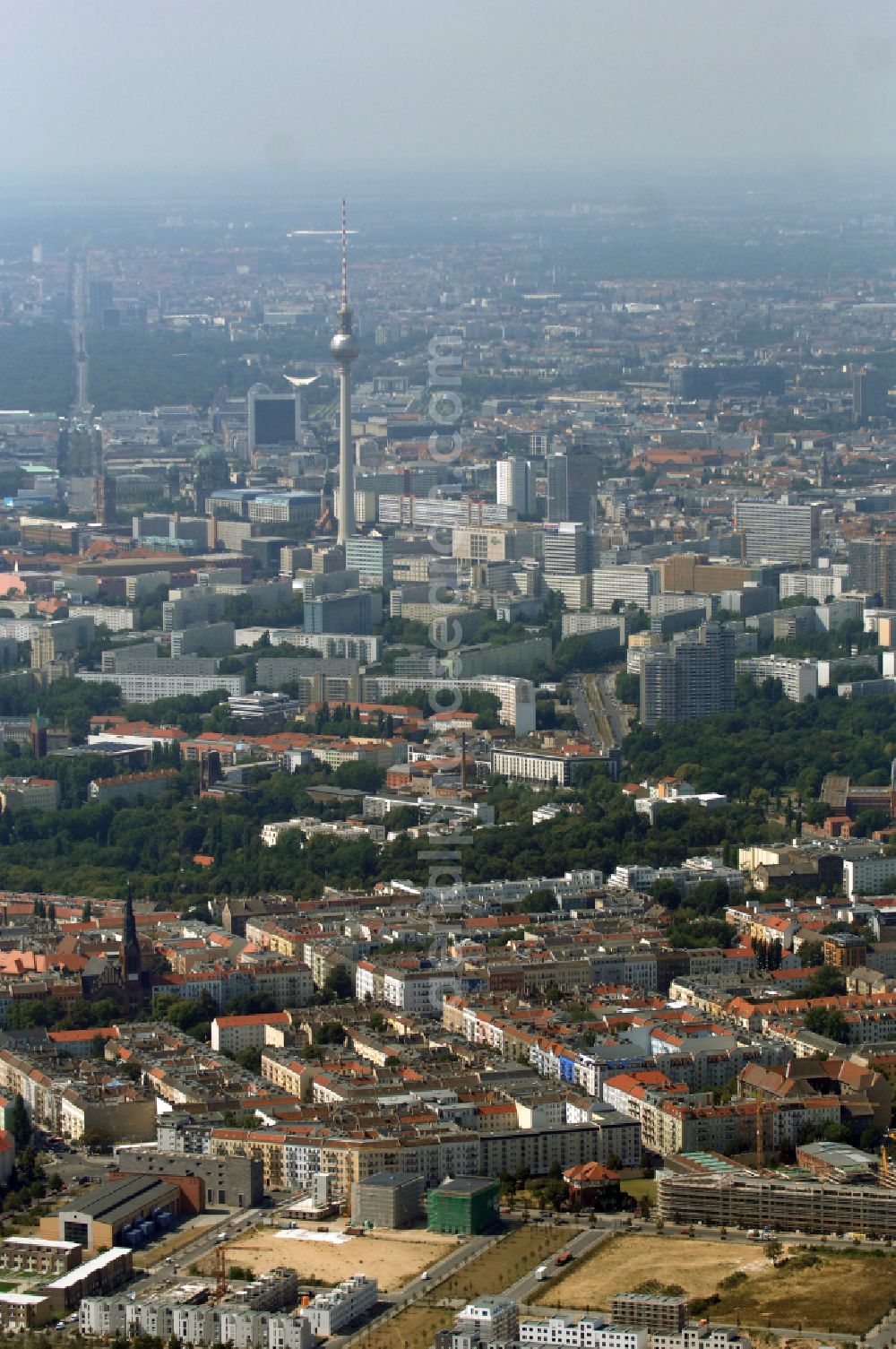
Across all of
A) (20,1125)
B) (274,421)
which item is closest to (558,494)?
(274,421)

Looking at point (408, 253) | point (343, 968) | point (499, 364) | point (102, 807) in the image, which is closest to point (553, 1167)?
point (343, 968)

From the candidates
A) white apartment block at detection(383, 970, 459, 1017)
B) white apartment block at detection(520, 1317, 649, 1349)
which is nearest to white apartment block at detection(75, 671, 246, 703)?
white apartment block at detection(383, 970, 459, 1017)

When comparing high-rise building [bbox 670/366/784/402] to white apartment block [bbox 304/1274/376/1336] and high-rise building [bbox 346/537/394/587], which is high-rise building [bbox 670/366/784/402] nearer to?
high-rise building [bbox 346/537/394/587]

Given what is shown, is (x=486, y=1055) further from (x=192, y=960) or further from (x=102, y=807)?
(x=102, y=807)

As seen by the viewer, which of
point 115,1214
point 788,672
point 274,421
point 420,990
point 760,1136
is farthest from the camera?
point 274,421

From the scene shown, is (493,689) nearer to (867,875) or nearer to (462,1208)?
(867,875)
